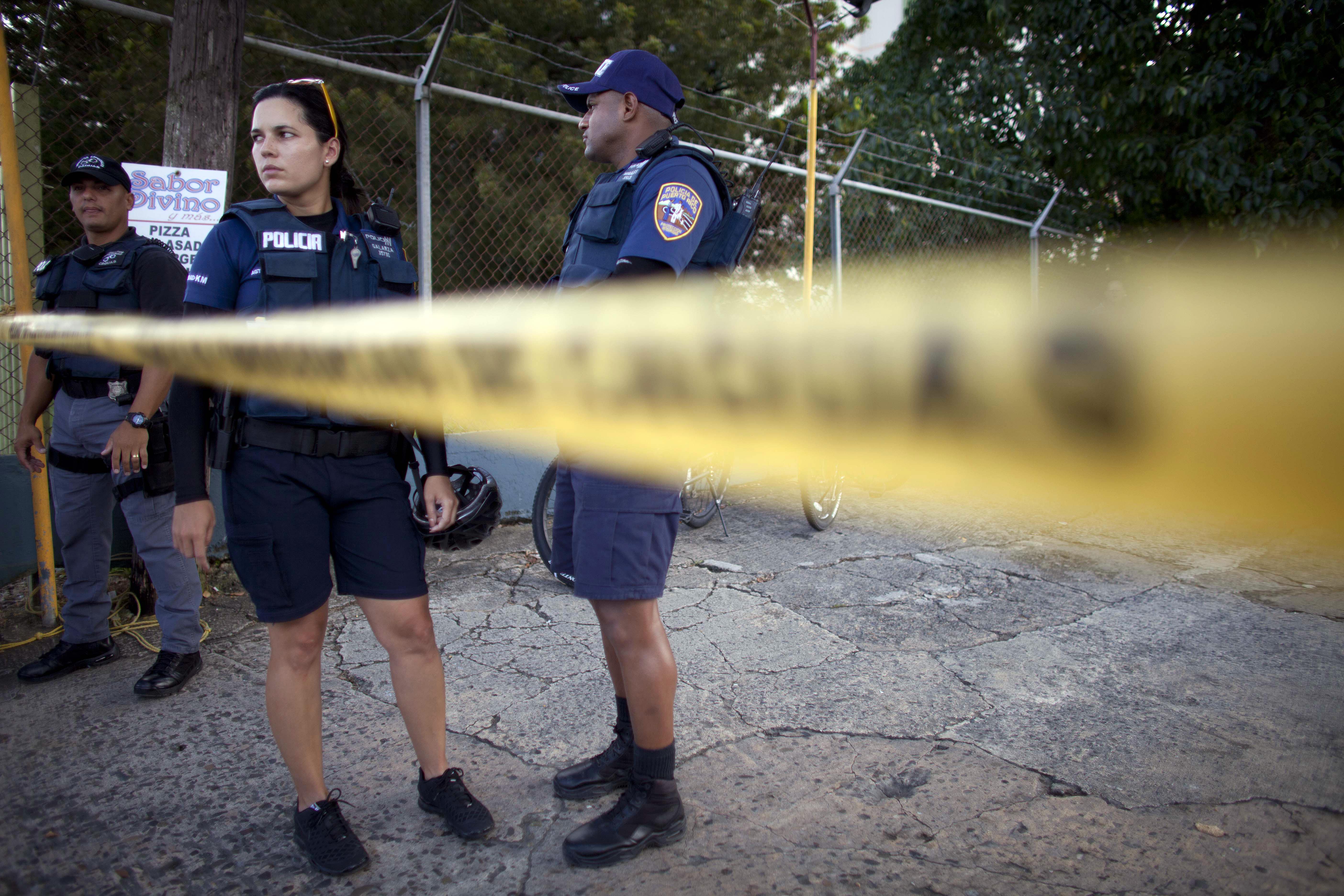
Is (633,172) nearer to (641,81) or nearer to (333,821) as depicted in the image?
(641,81)

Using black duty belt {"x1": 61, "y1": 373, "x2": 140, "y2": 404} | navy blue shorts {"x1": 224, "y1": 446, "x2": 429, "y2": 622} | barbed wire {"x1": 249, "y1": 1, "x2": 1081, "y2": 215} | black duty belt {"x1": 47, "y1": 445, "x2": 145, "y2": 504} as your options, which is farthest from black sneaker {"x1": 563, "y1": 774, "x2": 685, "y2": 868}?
barbed wire {"x1": 249, "y1": 1, "x2": 1081, "y2": 215}

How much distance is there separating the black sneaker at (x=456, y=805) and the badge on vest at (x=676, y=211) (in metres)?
1.40

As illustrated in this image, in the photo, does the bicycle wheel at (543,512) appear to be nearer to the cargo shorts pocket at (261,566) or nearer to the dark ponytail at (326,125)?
the dark ponytail at (326,125)

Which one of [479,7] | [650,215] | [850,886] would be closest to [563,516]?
[650,215]

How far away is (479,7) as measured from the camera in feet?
39.9

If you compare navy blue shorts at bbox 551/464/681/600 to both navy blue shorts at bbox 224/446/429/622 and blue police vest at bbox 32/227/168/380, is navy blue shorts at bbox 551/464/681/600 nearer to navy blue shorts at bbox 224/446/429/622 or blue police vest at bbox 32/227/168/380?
navy blue shorts at bbox 224/446/429/622

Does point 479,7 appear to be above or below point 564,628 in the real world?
above

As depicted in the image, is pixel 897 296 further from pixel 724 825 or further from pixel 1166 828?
pixel 1166 828

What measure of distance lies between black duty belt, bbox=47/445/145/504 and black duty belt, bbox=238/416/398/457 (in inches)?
58.4

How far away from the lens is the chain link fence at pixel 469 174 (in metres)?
4.35

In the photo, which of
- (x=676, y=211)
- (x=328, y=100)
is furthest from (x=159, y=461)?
(x=676, y=211)

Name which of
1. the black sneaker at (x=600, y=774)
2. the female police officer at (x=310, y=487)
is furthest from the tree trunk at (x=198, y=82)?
the black sneaker at (x=600, y=774)

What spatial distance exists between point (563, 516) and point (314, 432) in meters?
0.63

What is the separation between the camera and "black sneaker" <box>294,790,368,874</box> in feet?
6.04
